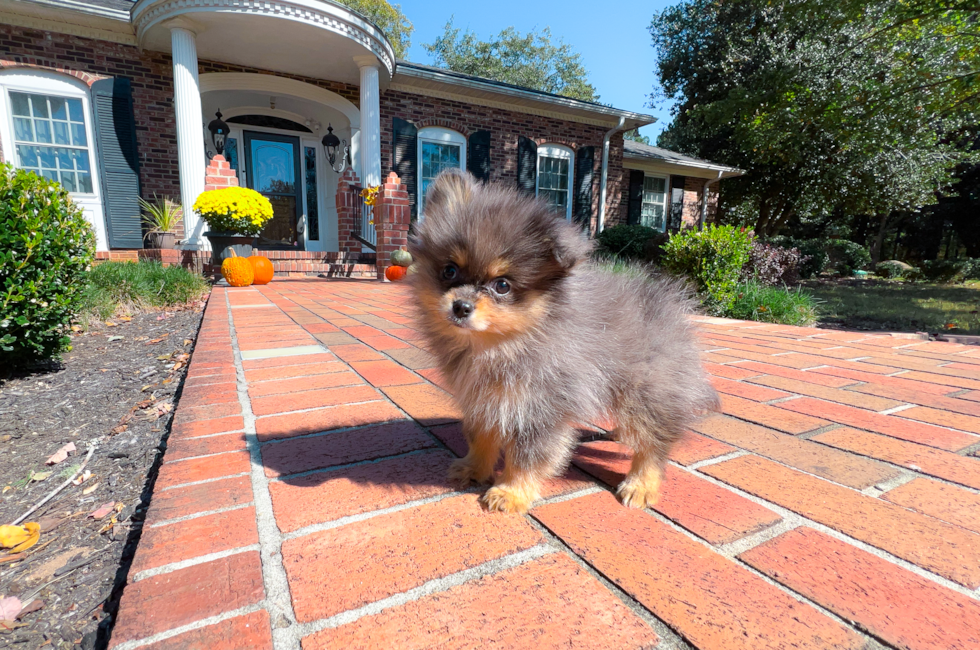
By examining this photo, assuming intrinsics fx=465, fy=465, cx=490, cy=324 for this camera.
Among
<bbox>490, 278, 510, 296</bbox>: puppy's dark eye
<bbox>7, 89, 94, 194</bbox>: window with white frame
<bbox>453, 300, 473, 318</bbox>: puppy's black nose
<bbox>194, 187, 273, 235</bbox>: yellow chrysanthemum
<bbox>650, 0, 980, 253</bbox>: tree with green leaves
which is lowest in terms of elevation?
<bbox>453, 300, 473, 318</bbox>: puppy's black nose

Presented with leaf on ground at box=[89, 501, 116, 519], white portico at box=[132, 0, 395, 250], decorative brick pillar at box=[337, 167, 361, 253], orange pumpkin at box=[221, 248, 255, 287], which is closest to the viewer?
leaf on ground at box=[89, 501, 116, 519]

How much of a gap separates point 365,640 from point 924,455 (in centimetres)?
255

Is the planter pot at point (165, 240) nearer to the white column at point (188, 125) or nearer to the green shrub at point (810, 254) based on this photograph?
the white column at point (188, 125)

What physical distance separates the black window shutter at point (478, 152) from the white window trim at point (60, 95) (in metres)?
9.19

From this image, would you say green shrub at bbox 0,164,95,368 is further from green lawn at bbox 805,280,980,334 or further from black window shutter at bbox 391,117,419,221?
green lawn at bbox 805,280,980,334

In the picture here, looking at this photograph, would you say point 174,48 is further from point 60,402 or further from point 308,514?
point 308,514

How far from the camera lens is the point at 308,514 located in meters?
1.66

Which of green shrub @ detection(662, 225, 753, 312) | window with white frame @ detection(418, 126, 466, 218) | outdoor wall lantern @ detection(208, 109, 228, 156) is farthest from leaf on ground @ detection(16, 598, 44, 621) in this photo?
outdoor wall lantern @ detection(208, 109, 228, 156)

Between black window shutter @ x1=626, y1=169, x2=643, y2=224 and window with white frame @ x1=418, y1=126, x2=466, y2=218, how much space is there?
285 inches

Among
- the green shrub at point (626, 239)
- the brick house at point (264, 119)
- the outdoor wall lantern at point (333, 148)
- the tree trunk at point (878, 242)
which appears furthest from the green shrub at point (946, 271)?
the outdoor wall lantern at point (333, 148)

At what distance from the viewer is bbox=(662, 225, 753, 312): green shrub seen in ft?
23.8

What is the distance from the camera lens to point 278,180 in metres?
14.1

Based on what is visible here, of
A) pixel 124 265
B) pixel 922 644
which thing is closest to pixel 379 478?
pixel 922 644

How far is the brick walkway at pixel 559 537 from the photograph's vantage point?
46.4 inches
